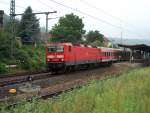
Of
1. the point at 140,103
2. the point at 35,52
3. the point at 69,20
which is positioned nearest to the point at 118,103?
the point at 140,103

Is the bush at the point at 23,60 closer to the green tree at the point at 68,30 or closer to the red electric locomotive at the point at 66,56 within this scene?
the red electric locomotive at the point at 66,56

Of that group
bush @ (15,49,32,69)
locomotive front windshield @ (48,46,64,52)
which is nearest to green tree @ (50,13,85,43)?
bush @ (15,49,32,69)

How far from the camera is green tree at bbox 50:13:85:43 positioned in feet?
299

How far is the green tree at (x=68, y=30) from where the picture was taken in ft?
299

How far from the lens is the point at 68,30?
310 feet

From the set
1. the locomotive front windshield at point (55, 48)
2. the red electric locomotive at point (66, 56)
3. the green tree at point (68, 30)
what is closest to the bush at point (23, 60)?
the red electric locomotive at point (66, 56)

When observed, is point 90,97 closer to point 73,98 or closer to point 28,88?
point 73,98

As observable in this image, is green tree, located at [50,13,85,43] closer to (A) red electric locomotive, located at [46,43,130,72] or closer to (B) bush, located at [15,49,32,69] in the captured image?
(B) bush, located at [15,49,32,69]

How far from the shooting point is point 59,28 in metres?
92.9

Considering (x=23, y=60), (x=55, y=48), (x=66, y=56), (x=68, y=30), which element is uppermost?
(x=68, y=30)

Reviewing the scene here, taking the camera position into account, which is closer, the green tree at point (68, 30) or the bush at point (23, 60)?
the bush at point (23, 60)

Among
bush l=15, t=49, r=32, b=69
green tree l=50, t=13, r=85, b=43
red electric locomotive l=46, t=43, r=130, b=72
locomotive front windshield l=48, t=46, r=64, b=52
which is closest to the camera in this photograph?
red electric locomotive l=46, t=43, r=130, b=72

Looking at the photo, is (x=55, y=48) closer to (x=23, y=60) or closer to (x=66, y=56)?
(x=66, y=56)

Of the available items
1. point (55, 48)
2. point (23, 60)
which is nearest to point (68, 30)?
point (23, 60)
